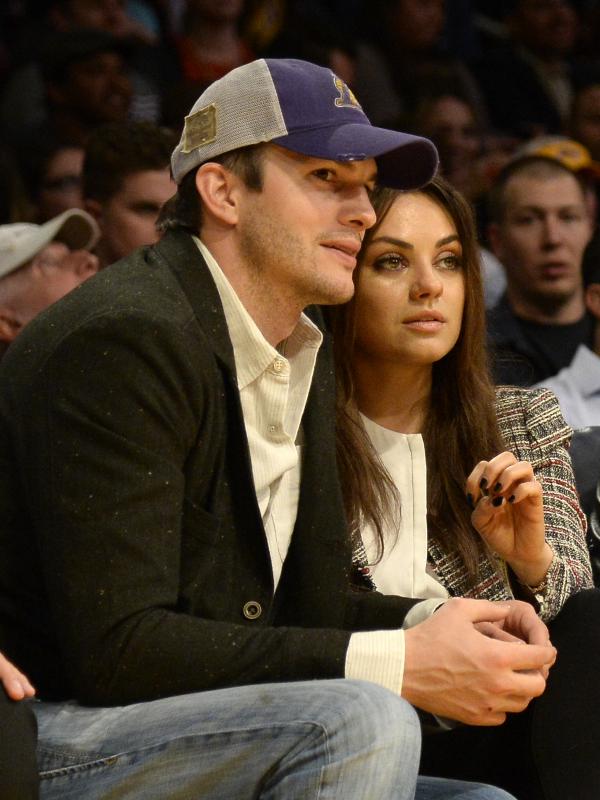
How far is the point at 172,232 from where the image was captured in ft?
7.84

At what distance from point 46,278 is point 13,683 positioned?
1.84m

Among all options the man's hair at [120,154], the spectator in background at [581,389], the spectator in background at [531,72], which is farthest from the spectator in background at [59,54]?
the spectator in background at [581,389]

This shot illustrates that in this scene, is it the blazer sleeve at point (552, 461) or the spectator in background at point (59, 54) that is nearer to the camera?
the blazer sleeve at point (552, 461)

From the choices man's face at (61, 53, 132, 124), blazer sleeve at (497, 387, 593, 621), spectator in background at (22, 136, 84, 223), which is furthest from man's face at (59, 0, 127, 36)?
blazer sleeve at (497, 387, 593, 621)

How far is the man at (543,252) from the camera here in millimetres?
4629

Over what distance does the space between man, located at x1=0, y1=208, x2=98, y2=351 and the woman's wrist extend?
1.51 m

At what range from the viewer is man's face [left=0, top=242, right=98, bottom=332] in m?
3.51

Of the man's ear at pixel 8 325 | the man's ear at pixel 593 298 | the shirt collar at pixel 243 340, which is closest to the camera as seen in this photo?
the shirt collar at pixel 243 340

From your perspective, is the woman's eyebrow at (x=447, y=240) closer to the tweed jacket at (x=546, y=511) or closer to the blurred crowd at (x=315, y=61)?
the tweed jacket at (x=546, y=511)

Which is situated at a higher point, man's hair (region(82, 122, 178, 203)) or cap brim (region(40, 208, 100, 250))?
man's hair (region(82, 122, 178, 203))

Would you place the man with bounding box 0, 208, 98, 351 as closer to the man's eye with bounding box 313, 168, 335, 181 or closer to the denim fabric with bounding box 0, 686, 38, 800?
the man's eye with bounding box 313, 168, 335, 181

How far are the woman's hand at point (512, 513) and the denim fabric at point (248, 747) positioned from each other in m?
0.53

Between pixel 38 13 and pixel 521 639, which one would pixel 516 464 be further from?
pixel 38 13

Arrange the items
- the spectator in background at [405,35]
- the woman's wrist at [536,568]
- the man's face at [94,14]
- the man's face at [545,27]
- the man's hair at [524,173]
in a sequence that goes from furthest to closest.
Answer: the man's face at [545,27], the spectator in background at [405,35], the man's face at [94,14], the man's hair at [524,173], the woman's wrist at [536,568]
